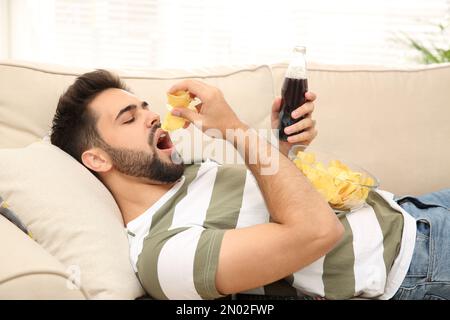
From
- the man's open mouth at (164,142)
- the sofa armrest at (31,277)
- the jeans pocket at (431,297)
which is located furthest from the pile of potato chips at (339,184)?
the sofa armrest at (31,277)

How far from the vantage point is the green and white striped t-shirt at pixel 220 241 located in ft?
4.09

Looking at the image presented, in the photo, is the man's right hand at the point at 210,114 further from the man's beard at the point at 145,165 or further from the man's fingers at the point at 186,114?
the man's beard at the point at 145,165

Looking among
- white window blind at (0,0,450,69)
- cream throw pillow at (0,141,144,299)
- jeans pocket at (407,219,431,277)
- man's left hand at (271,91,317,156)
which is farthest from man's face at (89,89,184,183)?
white window blind at (0,0,450,69)

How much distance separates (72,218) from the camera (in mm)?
1318

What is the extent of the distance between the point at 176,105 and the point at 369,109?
2.51ft

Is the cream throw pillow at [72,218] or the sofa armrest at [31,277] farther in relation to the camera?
the cream throw pillow at [72,218]

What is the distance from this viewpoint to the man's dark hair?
5.34 ft

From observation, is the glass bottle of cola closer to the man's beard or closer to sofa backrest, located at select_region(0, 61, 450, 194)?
sofa backrest, located at select_region(0, 61, 450, 194)

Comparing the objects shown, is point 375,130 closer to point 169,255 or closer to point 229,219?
point 229,219

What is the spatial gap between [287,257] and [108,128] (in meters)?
0.67

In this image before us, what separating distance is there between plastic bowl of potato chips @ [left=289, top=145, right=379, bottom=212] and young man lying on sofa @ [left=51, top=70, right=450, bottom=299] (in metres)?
0.06

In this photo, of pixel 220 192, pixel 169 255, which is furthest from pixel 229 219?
pixel 169 255

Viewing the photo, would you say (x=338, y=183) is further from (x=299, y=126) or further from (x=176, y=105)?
(x=176, y=105)

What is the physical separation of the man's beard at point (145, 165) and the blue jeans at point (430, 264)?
663 mm
